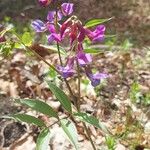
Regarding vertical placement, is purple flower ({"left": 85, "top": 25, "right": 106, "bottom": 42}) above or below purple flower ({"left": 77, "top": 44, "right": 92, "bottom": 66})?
above

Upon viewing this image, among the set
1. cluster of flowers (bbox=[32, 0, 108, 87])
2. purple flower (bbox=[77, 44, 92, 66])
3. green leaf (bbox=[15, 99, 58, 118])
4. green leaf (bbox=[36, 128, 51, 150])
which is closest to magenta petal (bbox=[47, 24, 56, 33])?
cluster of flowers (bbox=[32, 0, 108, 87])

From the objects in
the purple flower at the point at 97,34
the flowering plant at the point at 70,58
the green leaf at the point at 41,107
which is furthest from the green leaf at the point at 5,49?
the purple flower at the point at 97,34

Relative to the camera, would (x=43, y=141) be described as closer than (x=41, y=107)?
Yes

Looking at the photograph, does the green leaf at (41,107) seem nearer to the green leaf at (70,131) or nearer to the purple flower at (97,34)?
the green leaf at (70,131)

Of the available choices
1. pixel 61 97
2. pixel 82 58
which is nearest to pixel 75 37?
pixel 82 58

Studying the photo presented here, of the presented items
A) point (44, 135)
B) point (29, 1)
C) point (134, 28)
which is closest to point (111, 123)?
point (44, 135)

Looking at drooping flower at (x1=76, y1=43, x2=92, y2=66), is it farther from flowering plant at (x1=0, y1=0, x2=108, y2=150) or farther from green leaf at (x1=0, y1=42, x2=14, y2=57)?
green leaf at (x1=0, y1=42, x2=14, y2=57)

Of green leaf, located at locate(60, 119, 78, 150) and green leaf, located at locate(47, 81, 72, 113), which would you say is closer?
green leaf, located at locate(60, 119, 78, 150)

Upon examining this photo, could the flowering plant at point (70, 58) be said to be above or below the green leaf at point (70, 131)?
above

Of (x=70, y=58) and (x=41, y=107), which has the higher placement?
(x=70, y=58)

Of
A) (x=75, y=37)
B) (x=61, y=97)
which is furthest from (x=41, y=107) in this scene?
(x=75, y=37)

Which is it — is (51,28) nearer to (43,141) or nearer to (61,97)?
(61,97)

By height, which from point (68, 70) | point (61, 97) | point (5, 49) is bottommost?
point (61, 97)
